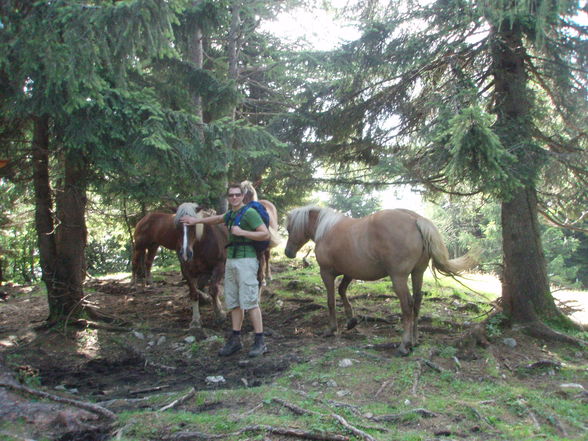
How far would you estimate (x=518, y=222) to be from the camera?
650 centimetres

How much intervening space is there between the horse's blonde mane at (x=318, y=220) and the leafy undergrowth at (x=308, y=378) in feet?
5.49

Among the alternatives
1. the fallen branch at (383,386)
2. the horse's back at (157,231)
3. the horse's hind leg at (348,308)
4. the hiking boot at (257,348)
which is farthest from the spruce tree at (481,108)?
the horse's back at (157,231)

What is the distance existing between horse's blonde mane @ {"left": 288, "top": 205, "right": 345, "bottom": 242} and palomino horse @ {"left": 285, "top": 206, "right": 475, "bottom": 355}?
17 mm

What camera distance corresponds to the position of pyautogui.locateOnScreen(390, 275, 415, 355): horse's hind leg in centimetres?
572

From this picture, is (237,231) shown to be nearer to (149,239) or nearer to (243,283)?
(243,283)

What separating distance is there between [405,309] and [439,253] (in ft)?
3.00

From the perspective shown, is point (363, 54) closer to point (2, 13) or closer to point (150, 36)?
point (150, 36)

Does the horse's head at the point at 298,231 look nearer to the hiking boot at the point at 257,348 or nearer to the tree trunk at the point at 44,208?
the hiking boot at the point at 257,348

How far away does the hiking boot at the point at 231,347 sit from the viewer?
579cm

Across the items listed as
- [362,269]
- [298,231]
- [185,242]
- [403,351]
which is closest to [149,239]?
[185,242]

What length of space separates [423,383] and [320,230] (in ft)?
10.1

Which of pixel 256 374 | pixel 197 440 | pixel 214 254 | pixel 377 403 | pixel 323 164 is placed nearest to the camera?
pixel 197 440

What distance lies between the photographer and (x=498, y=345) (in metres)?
5.81

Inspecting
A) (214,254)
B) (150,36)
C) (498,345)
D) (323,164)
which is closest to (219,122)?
(150,36)
